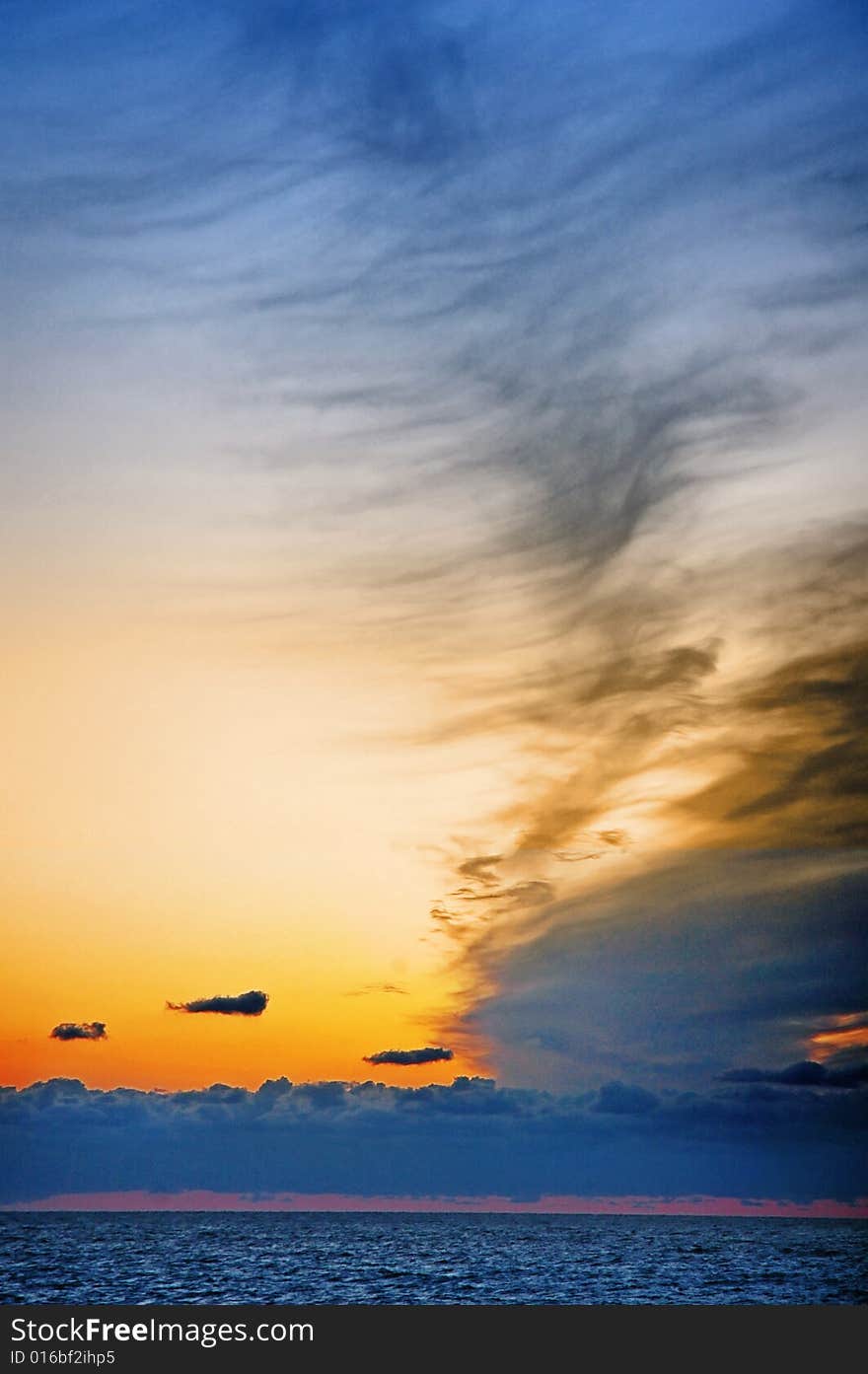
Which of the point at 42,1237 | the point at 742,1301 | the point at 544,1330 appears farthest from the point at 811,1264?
the point at 42,1237

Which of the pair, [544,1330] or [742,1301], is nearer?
[544,1330]

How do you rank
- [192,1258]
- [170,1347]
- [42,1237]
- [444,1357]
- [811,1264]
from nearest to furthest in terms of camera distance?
[170,1347], [444,1357], [192,1258], [811,1264], [42,1237]

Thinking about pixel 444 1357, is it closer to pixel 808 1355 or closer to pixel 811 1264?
pixel 808 1355

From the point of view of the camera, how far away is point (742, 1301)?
94438mm

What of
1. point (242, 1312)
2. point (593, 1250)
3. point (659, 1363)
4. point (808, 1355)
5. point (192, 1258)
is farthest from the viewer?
point (593, 1250)

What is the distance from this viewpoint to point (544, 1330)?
206 feet

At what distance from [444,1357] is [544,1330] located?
21.4 ft

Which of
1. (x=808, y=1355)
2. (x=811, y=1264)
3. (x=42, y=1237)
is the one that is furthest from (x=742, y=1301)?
(x=42, y=1237)

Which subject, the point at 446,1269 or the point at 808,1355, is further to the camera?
the point at 446,1269

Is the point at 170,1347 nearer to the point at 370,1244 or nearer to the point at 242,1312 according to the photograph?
the point at 242,1312

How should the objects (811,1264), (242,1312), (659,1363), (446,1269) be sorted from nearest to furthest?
1. (659,1363)
2. (242,1312)
3. (446,1269)
4. (811,1264)

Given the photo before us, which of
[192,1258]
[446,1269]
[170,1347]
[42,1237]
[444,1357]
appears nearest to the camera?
[170,1347]

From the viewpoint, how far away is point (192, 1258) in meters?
135

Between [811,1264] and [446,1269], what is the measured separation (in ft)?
169
